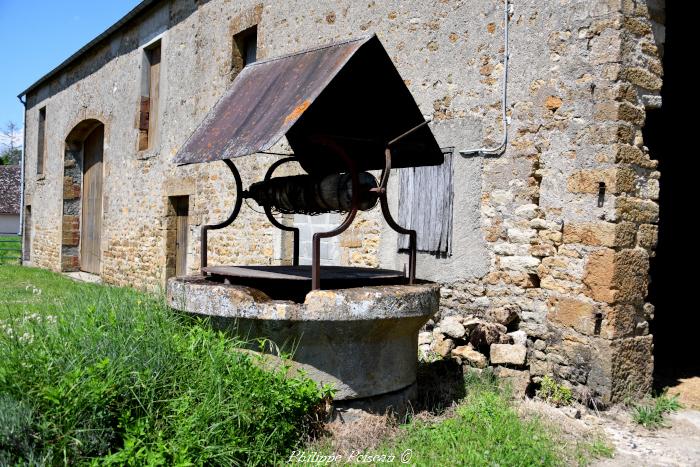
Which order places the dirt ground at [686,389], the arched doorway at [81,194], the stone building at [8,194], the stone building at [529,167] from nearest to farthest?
the stone building at [529,167], the dirt ground at [686,389], the arched doorway at [81,194], the stone building at [8,194]

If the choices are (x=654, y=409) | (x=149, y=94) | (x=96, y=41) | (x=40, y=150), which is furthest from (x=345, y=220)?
(x=40, y=150)

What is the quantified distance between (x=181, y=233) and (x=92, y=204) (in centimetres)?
512

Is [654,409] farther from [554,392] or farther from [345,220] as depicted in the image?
[345,220]

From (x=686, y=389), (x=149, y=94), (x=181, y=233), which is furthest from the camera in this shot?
(x=149, y=94)

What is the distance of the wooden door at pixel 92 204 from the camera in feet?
46.4

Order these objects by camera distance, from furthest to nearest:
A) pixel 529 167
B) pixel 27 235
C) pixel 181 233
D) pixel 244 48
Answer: pixel 27 235
pixel 181 233
pixel 244 48
pixel 529 167

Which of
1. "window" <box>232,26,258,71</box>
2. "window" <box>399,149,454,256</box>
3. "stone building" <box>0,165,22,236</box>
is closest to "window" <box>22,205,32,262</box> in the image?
"window" <box>232,26,258,71</box>

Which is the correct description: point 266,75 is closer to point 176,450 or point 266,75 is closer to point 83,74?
point 176,450

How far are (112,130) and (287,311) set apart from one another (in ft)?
35.0

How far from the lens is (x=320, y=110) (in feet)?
14.2

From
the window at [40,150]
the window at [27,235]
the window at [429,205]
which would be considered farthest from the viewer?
the window at [27,235]

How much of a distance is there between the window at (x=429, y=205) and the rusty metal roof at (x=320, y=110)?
1.42 metres

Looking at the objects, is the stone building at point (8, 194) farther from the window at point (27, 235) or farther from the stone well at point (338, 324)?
the stone well at point (338, 324)

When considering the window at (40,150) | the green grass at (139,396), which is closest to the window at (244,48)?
the green grass at (139,396)
